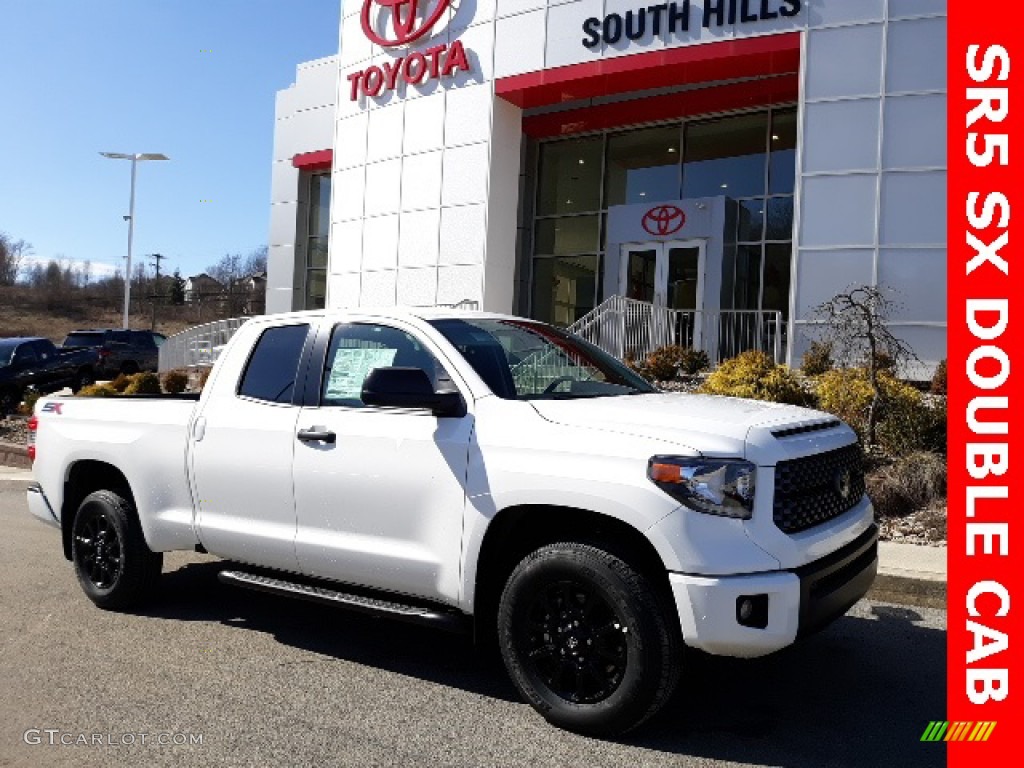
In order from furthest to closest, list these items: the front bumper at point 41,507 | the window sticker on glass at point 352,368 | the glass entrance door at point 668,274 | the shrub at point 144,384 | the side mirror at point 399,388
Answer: the glass entrance door at point 668,274
the shrub at point 144,384
the front bumper at point 41,507
the window sticker on glass at point 352,368
the side mirror at point 399,388

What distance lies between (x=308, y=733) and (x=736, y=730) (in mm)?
1823

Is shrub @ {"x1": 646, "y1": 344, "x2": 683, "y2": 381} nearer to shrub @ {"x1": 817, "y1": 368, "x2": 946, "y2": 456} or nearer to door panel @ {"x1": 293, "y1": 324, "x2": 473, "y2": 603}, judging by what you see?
shrub @ {"x1": 817, "y1": 368, "x2": 946, "y2": 456}

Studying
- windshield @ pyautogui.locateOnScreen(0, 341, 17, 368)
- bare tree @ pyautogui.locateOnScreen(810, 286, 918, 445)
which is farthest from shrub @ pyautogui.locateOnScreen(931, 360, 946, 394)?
windshield @ pyautogui.locateOnScreen(0, 341, 17, 368)

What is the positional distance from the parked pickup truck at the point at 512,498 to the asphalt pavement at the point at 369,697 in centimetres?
32

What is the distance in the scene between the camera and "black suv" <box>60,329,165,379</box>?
84.7 feet

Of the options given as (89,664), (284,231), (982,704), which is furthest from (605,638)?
(284,231)

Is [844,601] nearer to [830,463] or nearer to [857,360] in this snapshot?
[830,463]

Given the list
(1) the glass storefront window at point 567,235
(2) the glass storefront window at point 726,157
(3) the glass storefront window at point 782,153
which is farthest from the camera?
(1) the glass storefront window at point 567,235

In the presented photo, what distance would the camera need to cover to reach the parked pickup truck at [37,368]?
20922mm

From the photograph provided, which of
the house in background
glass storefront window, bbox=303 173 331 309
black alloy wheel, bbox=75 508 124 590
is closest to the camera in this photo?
black alloy wheel, bbox=75 508 124 590

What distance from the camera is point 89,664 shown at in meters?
4.64

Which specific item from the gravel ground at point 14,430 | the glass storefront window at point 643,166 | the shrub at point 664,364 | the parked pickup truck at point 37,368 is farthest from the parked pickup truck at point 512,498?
the glass storefront window at point 643,166

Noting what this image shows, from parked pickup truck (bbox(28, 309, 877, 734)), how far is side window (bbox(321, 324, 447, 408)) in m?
0.01

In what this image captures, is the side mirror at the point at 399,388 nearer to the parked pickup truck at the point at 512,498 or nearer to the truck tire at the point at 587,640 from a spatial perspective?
the parked pickup truck at the point at 512,498
